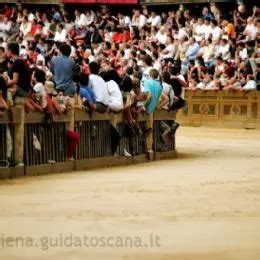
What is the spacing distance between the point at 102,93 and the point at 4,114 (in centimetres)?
235

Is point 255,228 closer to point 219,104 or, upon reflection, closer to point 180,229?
point 180,229

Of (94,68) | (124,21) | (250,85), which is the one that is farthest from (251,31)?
(94,68)

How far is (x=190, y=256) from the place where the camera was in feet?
18.9

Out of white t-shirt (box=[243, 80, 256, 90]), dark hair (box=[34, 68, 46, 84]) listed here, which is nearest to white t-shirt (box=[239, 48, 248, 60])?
white t-shirt (box=[243, 80, 256, 90])

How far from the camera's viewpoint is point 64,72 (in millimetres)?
12141

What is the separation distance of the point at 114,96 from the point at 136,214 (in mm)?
5187

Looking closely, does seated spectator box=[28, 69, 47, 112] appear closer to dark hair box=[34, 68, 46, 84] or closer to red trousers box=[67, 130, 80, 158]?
dark hair box=[34, 68, 46, 84]

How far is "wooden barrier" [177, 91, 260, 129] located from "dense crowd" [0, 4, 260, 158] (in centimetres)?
23

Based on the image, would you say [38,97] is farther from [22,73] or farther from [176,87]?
[176,87]

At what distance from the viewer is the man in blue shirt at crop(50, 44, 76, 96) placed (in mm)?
12062

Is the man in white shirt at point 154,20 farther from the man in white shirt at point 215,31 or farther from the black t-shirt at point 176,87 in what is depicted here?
the black t-shirt at point 176,87

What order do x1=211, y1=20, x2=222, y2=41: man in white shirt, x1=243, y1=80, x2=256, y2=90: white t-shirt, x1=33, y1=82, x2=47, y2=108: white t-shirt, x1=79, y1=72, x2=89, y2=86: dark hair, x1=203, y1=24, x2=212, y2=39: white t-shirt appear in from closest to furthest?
x1=33, y1=82, x2=47, y2=108: white t-shirt < x1=79, y1=72, x2=89, y2=86: dark hair < x1=243, y1=80, x2=256, y2=90: white t-shirt < x1=211, y1=20, x2=222, y2=41: man in white shirt < x1=203, y1=24, x2=212, y2=39: white t-shirt

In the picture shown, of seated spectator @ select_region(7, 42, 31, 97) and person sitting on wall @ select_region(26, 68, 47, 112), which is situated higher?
seated spectator @ select_region(7, 42, 31, 97)

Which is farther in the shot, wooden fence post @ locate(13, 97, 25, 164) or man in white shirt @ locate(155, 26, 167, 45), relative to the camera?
man in white shirt @ locate(155, 26, 167, 45)
